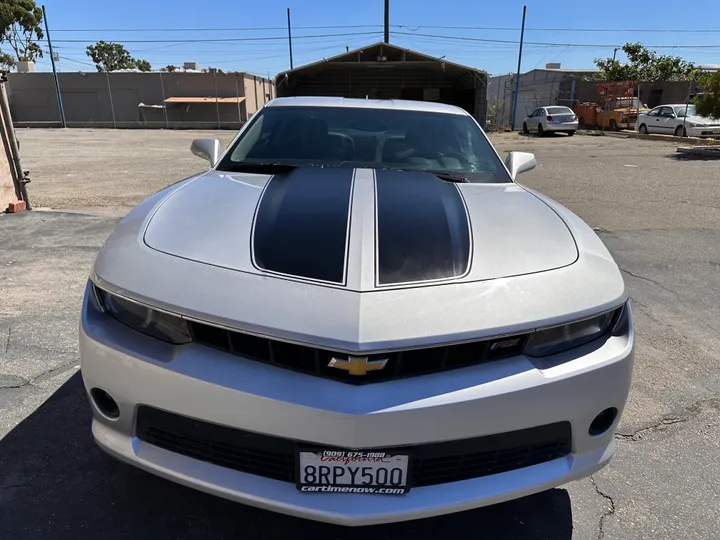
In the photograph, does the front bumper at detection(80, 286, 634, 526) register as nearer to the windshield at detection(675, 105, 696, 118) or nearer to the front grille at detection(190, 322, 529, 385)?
the front grille at detection(190, 322, 529, 385)

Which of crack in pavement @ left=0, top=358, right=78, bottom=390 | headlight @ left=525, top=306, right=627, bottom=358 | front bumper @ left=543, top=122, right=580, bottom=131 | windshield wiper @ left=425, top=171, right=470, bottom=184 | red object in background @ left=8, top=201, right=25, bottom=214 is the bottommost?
front bumper @ left=543, top=122, right=580, bottom=131

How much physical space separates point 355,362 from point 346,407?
129 mm

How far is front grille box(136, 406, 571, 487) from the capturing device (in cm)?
155

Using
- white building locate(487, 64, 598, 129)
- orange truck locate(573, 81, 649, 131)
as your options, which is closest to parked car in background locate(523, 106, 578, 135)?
orange truck locate(573, 81, 649, 131)

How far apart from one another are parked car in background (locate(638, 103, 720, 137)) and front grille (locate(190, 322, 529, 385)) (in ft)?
75.1

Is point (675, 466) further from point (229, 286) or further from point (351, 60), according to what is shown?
point (351, 60)

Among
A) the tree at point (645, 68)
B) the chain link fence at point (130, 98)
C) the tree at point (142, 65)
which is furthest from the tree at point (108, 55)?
the tree at point (645, 68)

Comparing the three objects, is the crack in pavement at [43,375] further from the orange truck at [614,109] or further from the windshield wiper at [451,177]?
the orange truck at [614,109]

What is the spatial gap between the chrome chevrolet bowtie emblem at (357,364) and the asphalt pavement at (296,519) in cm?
80

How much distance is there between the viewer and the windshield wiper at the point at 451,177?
272 cm

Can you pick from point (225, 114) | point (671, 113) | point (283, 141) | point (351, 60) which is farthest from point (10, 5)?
point (283, 141)

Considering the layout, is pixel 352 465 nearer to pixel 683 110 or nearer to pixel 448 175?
pixel 448 175

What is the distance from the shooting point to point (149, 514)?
6.41ft

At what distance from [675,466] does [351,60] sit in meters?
15.1
